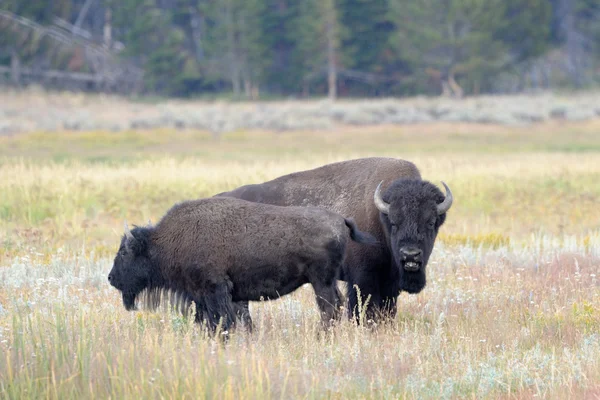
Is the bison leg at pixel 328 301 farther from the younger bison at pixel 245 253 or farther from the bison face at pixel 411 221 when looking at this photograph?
the bison face at pixel 411 221

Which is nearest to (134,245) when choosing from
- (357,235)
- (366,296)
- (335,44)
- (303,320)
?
(303,320)

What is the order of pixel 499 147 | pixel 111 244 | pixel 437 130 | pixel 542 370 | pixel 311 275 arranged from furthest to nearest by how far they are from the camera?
pixel 437 130, pixel 499 147, pixel 111 244, pixel 311 275, pixel 542 370

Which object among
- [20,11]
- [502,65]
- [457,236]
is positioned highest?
[20,11]

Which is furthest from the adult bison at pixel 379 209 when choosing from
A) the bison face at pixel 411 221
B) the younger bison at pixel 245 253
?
the younger bison at pixel 245 253

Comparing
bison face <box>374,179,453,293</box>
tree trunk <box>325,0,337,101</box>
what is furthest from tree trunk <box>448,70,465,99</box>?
bison face <box>374,179,453,293</box>

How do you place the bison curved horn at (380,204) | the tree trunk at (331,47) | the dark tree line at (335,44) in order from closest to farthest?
the bison curved horn at (380,204), the dark tree line at (335,44), the tree trunk at (331,47)

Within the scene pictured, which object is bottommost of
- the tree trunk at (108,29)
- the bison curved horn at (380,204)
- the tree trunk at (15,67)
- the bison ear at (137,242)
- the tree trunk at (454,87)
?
the bison ear at (137,242)

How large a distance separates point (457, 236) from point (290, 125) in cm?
3008

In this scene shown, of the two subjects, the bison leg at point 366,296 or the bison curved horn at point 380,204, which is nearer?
the bison curved horn at point 380,204

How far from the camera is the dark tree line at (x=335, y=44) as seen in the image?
58.2 m

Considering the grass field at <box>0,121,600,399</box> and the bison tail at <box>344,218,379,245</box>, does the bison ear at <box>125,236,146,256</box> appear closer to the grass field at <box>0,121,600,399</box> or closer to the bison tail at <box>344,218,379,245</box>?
the grass field at <box>0,121,600,399</box>

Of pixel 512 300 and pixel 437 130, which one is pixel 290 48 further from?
pixel 512 300

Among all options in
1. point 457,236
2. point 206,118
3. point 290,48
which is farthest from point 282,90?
point 457,236

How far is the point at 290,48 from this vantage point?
68812 millimetres
